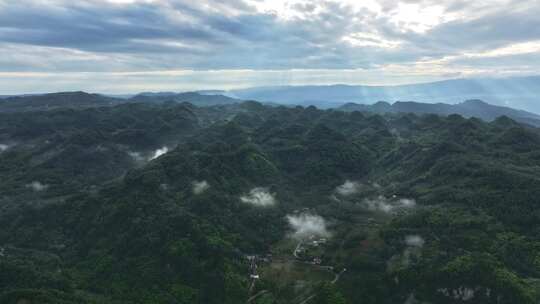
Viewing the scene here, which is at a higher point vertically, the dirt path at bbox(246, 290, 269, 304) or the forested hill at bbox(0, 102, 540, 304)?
the forested hill at bbox(0, 102, 540, 304)

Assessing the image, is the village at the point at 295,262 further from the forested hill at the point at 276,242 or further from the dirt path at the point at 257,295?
the forested hill at the point at 276,242

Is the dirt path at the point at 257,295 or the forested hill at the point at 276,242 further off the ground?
the forested hill at the point at 276,242

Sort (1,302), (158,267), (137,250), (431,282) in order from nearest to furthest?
(1,302), (431,282), (158,267), (137,250)

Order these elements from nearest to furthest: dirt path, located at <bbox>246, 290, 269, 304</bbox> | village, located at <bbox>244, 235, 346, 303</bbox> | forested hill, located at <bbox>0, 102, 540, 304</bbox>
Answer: forested hill, located at <bbox>0, 102, 540, 304</bbox> < dirt path, located at <bbox>246, 290, 269, 304</bbox> < village, located at <bbox>244, 235, 346, 303</bbox>

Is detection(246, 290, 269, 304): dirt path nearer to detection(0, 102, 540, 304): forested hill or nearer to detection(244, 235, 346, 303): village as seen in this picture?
detection(244, 235, 346, 303): village

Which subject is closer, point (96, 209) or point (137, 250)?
point (137, 250)

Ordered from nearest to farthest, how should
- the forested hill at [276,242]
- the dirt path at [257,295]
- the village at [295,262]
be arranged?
1. the forested hill at [276,242]
2. the dirt path at [257,295]
3. the village at [295,262]

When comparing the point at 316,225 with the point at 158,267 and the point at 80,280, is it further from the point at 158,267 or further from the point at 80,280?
the point at 80,280

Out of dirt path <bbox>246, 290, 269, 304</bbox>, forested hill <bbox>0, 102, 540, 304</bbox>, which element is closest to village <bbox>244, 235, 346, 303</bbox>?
dirt path <bbox>246, 290, 269, 304</bbox>

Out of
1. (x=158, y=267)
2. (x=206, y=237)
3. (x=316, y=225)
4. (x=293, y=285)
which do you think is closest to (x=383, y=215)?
(x=316, y=225)

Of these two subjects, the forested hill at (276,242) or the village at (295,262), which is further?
the village at (295,262)

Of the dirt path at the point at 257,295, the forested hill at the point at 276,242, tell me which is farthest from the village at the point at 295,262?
the forested hill at the point at 276,242
